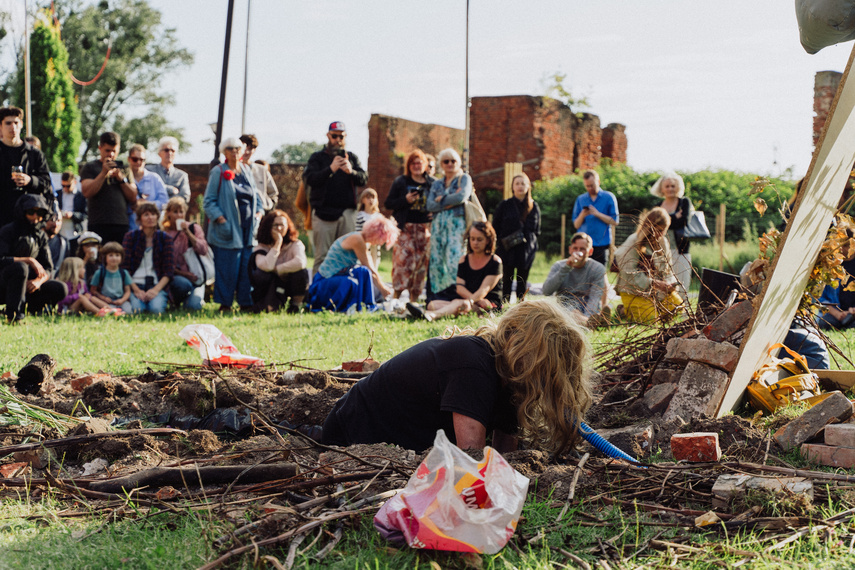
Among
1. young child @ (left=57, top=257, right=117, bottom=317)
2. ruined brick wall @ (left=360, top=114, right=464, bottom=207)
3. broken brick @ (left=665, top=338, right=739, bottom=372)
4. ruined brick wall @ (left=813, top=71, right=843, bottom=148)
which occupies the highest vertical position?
ruined brick wall @ (left=813, top=71, right=843, bottom=148)

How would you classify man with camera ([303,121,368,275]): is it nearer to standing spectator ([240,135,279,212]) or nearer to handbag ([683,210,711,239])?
standing spectator ([240,135,279,212])

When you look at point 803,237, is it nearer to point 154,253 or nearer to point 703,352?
point 703,352

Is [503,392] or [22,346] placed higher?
[503,392]

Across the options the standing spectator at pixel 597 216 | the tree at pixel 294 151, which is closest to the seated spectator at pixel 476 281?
the standing spectator at pixel 597 216

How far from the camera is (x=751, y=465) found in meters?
3.11

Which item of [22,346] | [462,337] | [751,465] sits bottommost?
[22,346]

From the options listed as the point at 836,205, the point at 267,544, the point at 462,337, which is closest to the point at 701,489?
the point at 462,337

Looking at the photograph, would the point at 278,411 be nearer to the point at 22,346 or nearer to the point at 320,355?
the point at 320,355

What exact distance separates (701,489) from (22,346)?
5.86m

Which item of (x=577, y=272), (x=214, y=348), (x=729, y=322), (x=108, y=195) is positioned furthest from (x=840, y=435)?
(x=108, y=195)

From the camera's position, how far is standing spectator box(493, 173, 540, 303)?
424 inches

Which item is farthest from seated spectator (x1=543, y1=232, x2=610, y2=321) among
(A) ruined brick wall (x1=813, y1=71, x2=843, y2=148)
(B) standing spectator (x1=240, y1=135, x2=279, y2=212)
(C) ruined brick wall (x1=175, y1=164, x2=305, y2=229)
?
(C) ruined brick wall (x1=175, y1=164, x2=305, y2=229)

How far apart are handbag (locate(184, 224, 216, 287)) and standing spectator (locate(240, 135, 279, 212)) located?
1267 millimetres

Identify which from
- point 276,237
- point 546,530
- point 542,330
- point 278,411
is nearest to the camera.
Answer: point 546,530
